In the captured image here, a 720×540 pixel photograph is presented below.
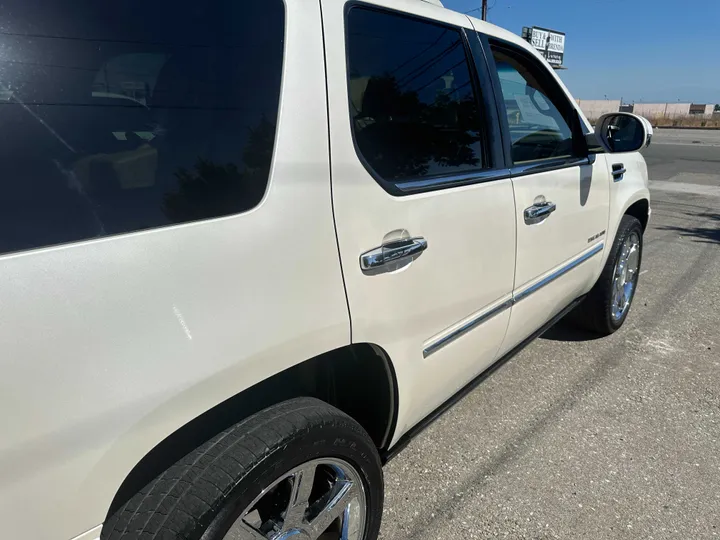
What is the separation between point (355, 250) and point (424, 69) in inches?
33.1

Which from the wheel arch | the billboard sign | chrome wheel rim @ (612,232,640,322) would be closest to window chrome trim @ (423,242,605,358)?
the wheel arch

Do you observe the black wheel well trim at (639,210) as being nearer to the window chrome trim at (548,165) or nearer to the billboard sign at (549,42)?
the window chrome trim at (548,165)

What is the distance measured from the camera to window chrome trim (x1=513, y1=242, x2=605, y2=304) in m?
2.39

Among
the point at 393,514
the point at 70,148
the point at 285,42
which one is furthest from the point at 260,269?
the point at 393,514

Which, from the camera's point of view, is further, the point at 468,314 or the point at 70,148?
the point at 468,314

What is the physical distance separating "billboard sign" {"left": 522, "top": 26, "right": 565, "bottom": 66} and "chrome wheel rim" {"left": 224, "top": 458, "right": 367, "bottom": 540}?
44.4m

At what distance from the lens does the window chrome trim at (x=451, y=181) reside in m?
1.70

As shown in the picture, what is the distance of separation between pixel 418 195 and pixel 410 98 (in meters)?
0.38

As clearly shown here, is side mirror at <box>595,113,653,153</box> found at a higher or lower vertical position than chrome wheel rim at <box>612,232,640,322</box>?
→ higher

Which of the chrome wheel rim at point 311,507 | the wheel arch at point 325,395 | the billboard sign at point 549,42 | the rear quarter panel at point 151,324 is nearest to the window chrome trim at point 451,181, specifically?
the rear quarter panel at point 151,324

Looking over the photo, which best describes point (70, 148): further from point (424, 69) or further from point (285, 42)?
point (424, 69)

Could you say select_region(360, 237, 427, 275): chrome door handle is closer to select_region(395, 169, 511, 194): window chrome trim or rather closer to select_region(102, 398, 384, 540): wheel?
select_region(395, 169, 511, 194): window chrome trim

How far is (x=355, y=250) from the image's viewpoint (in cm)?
149

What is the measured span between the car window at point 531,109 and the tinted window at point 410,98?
348 mm
